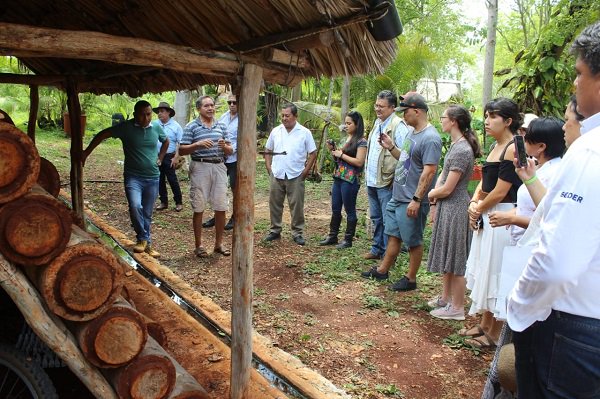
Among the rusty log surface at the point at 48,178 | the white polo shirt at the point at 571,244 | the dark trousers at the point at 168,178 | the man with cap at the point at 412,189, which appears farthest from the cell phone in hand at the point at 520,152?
the dark trousers at the point at 168,178

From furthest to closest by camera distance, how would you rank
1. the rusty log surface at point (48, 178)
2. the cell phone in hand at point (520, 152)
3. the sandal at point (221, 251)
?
the sandal at point (221, 251) < the rusty log surface at point (48, 178) < the cell phone in hand at point (520, 152)

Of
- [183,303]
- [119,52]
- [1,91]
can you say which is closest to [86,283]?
[119,52]

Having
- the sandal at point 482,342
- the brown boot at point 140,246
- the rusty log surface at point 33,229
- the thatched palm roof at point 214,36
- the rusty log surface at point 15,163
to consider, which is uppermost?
the thatched palm roof at point 214,36

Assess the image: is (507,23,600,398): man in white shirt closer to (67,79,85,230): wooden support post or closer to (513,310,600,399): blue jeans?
(513,310,600,399): blue jeans

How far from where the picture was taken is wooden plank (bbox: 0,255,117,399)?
2.17m

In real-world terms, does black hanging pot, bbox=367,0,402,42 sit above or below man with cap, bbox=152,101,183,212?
above

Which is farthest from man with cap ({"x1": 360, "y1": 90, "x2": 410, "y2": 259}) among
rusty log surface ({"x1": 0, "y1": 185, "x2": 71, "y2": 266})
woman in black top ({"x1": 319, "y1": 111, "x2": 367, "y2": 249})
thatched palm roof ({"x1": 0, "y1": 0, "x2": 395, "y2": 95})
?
rusty log surface ({"x1": 0, "y1": 185, "x2": 71, "y2": 266})

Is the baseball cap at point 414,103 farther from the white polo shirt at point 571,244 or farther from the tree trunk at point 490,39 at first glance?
the tree trunk at point 490,39

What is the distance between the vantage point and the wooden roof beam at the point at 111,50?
2.26 m

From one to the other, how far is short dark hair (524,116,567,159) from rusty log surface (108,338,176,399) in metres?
2.69

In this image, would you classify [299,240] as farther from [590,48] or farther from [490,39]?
[590,48]

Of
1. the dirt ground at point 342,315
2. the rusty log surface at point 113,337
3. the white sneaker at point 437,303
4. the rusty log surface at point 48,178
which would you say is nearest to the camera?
the rusty log surface at point 113,337

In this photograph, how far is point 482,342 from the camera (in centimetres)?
411

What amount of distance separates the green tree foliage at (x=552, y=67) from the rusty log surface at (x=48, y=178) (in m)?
6.07
